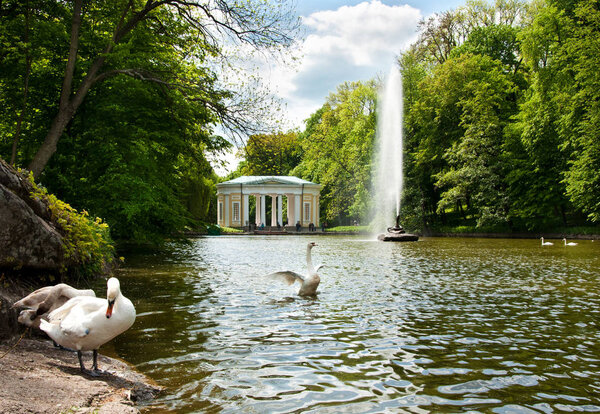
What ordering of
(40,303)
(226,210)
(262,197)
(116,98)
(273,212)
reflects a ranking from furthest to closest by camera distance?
(273,212), (262,197), (226,210), (116,98), (40,303)

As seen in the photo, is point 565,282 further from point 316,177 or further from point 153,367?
point 316,177

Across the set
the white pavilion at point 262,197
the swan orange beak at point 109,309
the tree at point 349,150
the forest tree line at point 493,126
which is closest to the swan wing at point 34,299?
the swan orange beak at point 109,309

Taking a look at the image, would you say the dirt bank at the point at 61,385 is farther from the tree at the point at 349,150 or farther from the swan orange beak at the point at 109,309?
the tree at the point at 349,150

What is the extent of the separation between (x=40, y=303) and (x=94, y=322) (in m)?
1.33

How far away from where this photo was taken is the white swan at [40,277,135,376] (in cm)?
416

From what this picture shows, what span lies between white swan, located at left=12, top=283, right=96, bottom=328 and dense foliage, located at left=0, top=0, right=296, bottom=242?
26.5 feet

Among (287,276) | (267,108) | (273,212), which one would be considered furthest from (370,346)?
(273,212)

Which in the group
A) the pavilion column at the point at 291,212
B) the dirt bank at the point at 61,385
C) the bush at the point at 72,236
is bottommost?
the dirt bank at the point at 61,385

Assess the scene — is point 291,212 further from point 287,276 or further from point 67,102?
point 287,276

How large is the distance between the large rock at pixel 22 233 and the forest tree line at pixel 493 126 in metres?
14.4

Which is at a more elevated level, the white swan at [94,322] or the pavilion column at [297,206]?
the pavilion column at [297,206]

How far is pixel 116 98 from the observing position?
49.7ft

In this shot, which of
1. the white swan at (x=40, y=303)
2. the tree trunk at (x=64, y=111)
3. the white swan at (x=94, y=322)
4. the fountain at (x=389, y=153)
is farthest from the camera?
the fountain at (x=389, y=153)

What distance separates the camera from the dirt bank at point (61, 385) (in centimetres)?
326
